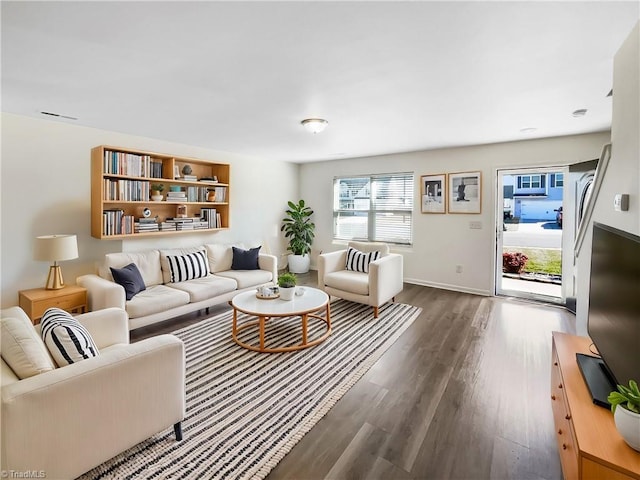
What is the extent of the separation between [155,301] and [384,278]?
8.66 feet

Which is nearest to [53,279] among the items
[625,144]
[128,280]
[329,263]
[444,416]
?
[128,280]

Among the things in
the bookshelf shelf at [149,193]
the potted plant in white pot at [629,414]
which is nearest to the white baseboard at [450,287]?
the bookshelf shelf at [149,193]

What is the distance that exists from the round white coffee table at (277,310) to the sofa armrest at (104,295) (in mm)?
1047

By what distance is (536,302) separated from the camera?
438 centimetres

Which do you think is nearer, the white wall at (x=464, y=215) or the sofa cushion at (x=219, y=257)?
the white wall at (x=464, y=215)

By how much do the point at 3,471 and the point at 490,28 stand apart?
10.0ft

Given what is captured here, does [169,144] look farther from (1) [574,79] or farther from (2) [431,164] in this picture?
(1) [574,79]

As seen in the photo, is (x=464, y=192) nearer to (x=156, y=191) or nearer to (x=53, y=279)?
(x=156, y=191)

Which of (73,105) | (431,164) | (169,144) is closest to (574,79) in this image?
(431,164)

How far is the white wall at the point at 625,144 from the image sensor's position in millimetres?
1595

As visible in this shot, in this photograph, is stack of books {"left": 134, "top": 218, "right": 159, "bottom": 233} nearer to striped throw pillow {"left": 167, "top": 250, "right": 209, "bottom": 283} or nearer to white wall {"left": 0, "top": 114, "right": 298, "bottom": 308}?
white wall {"left": 0, "top": 114, "right": 298, "bottom": 308}

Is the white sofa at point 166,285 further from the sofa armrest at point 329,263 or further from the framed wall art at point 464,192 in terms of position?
the framed wall art at point 464,192

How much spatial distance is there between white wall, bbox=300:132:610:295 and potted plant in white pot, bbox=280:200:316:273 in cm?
138

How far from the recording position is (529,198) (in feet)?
19.5
